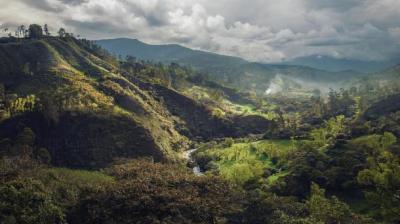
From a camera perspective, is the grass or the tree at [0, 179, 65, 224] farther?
the grass

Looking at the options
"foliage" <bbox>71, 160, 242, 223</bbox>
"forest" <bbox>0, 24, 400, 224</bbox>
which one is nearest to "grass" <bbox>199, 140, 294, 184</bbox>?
"forest" <bbox>0, 24, 400, 224</bbox>

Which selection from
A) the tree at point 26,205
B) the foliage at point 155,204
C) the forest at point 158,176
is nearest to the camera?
the tree at point 26,205

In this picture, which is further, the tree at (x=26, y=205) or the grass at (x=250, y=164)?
the grass at (x=250, y=164)

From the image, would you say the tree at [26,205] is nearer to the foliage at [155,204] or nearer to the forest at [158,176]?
the forest at [158,176]

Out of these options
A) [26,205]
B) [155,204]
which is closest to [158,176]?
[155,204]

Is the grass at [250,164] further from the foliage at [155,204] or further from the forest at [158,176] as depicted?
the foliage at [155,204]

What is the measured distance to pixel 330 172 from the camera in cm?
13938

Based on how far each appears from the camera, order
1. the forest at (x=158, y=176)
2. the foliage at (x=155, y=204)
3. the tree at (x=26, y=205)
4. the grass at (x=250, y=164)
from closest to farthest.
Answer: the tree at (x=26, y=205) < the forest at (x=158, y=176) < the foliage at (x=155, y=204) < the grass at (x=250, y=164)

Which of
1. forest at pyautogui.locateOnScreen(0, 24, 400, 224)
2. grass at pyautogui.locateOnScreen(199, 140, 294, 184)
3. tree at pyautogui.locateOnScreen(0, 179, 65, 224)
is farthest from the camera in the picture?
grass at pyautogui.locateOnScreen(199, 140, 294, 184)

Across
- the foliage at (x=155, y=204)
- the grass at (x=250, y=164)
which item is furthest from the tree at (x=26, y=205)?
the grass at (x=250, y=164)

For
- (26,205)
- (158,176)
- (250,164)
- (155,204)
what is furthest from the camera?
(250,164)

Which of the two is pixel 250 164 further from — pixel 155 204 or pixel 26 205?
pixel 26 205

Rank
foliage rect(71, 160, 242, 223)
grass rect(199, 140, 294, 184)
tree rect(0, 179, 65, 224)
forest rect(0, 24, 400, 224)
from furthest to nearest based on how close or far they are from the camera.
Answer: grass rect(199, 140, 294, 184) < foliage rect(71, 160, 242, 223) < forest rect(0, 24, 400, 224) < tree rect(0, 179, 65, 224)

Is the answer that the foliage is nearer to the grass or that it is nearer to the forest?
the forest
